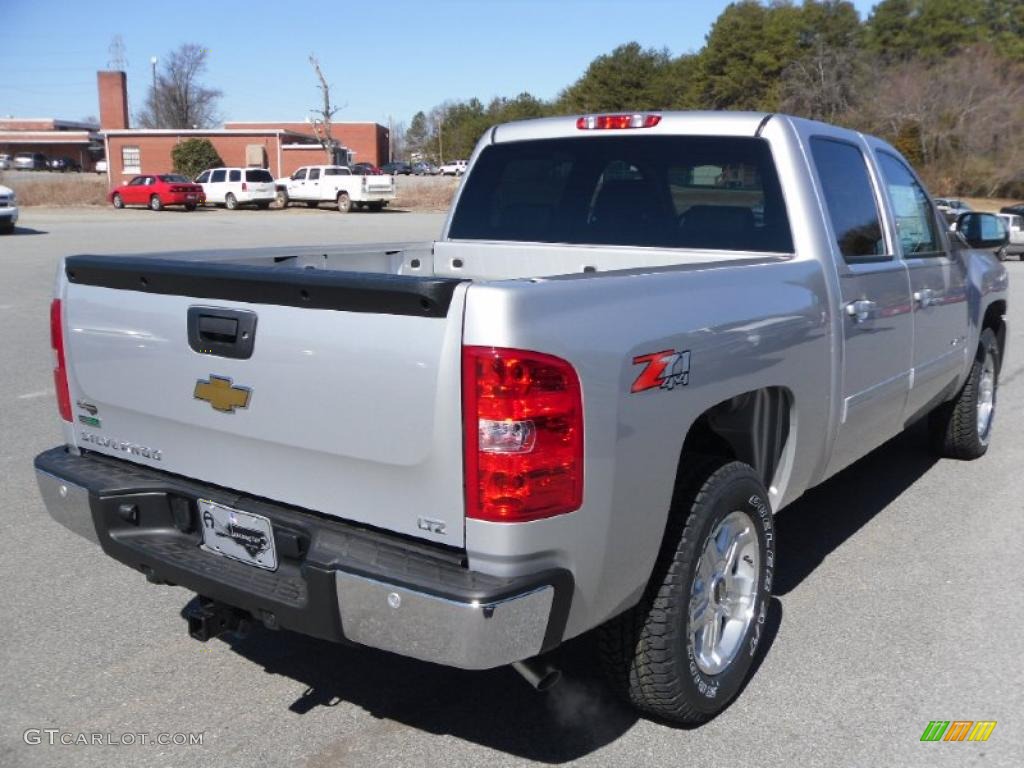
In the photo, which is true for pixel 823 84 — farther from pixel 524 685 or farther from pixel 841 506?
pixel 524 685

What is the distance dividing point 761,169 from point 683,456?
1.52 meters

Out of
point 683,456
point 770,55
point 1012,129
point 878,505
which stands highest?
point 770,55

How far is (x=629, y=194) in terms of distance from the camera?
4605 mm

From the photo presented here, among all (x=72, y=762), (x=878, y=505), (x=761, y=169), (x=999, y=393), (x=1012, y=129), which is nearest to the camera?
(x=72, y=762)

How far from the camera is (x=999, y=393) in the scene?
876cm

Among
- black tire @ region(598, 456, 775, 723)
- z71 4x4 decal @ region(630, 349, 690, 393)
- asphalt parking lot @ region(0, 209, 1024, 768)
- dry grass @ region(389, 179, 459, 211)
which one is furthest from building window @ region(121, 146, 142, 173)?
z71 4x4 decal @ region(630, 349, 690, 393)

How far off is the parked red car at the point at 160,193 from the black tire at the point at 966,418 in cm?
4055

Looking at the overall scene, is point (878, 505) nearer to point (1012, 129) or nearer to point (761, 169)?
point (761, 169)

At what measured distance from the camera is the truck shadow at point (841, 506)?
4.85 m

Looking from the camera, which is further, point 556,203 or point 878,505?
point 878,505

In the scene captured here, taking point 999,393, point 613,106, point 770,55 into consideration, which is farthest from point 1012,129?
point 999,393

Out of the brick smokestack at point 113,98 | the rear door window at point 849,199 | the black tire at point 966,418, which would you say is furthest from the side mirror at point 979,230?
the brick smokestack at point 113,98

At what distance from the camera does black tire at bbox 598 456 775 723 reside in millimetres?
3064

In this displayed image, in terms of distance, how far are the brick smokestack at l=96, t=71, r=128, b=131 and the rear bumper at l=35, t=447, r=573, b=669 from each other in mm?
89207
